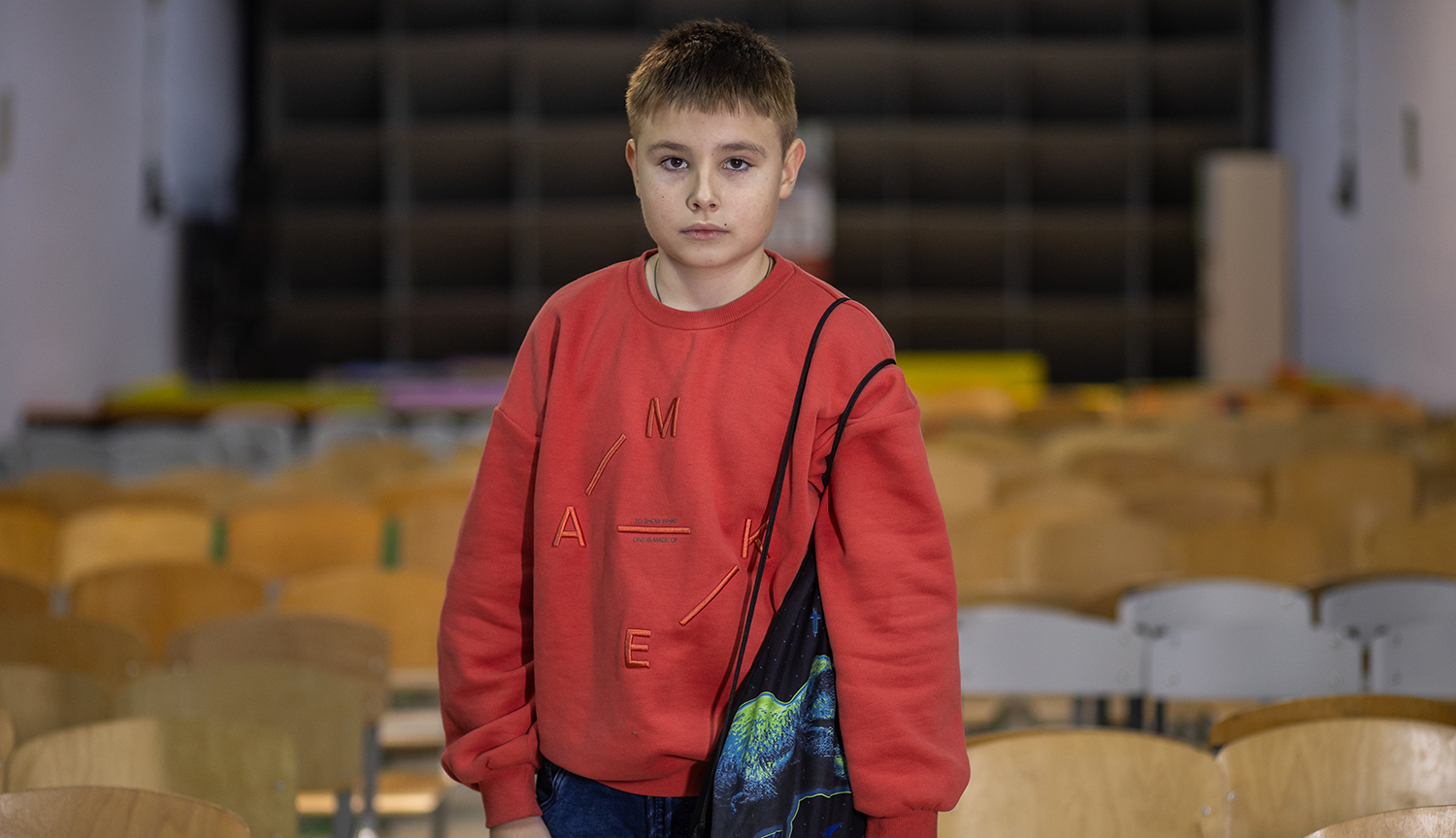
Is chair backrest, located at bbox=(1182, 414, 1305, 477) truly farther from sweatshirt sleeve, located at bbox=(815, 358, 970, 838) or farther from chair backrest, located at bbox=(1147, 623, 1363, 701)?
sweatshirt sleeve, located at bbox=(815, 358, 970, 838)

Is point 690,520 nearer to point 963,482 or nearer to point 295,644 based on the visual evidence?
point 295,644

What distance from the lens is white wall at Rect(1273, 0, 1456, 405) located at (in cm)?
791

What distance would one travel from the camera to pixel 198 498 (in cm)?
512

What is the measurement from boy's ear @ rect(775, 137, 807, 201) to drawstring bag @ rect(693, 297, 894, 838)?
0.53 feet

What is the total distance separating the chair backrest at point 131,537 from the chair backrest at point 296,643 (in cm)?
137

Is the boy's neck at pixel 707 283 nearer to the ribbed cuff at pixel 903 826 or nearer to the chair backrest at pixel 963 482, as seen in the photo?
the ribbed cuff at pixel 903 826

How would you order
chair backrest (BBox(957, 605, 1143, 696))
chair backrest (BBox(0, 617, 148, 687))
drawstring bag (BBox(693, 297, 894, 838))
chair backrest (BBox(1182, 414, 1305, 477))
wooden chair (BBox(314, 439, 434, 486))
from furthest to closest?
chair backrest (BBox(1182, 414, 1305, 477))
wooden chair (BBox(314, 439, 434, 486))
chair backrest (BBox(0, 617, 148, 687))
chair backrest (BBox(957, 605, 1143, 696))
drawstring bag (BBox(693, 297, 894, 838))

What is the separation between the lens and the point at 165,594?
3.62 metres

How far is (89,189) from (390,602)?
6396 millimetres

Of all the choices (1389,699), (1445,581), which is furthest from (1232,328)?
(1389,699)

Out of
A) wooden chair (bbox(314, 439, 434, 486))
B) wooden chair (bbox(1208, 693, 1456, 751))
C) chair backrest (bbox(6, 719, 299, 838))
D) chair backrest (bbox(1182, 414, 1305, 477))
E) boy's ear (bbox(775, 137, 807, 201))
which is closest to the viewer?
boy's ear (bbox(775, 137, 807, 201))

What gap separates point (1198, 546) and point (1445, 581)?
2.86 feet

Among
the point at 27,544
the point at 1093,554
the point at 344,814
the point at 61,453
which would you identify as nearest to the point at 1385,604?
the point at 1093,554

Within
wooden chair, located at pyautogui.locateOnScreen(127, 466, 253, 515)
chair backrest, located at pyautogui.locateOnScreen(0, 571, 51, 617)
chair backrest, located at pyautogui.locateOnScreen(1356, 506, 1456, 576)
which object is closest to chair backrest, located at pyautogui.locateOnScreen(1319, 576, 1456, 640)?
chair backrest, located at pyautogui.locateOnScreen(1356, 506, 1456, 576)
